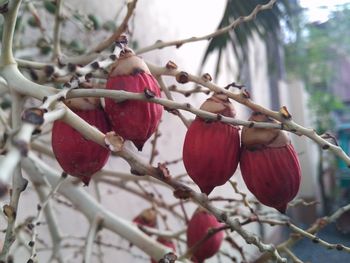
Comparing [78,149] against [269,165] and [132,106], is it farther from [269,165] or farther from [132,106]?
[269,165]

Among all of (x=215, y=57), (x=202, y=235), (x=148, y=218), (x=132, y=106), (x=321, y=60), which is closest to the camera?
(x=132, y=106)

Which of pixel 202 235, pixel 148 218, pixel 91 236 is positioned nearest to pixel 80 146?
pixel 91 236

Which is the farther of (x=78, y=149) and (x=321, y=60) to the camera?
(x=321, y=60)

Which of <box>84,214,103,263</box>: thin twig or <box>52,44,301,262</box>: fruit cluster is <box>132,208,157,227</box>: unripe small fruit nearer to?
<box>84,214,103,263</box>: thin twig

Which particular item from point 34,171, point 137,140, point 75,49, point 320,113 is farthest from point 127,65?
point 320,113

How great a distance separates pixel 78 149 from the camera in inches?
16.3

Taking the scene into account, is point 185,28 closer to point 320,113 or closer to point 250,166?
point 250,166

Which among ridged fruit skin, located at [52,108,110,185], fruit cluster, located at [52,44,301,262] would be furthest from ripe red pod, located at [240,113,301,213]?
ridged fruit skin, located at [52,108,110,185]

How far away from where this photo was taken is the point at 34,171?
75 cm

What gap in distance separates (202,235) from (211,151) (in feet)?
1.20

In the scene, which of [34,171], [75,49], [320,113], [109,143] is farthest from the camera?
[320,113]

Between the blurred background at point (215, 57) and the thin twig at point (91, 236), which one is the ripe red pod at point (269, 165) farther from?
the thin twig at point (91, 236)

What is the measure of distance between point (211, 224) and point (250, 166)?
360mm

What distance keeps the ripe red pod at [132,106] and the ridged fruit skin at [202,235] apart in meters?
0.35
